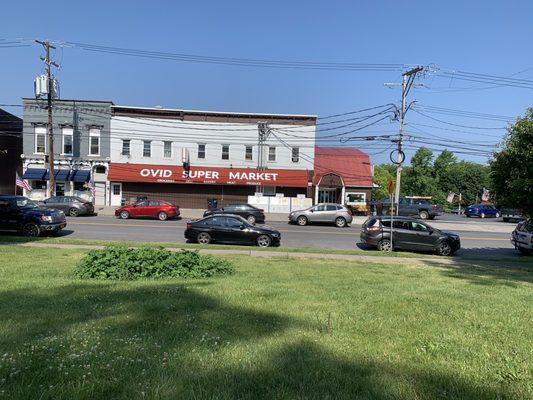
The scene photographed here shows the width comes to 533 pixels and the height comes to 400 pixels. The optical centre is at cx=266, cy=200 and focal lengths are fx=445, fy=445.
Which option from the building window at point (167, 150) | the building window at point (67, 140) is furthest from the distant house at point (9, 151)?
the building window at point (167, 150)

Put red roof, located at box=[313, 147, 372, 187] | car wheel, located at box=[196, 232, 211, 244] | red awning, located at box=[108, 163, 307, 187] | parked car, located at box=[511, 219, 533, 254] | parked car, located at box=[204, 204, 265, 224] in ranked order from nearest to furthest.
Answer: car wheel, located at box=[196, 232, 211, 244]
parked car, located at box=[511, 219, 533, 254]
parked car, located at box=[204, 204, 265, 224]
red awning, located at box=[108, 163, 307, 187]
red roof, located at box=[313, 147, 372, 187]

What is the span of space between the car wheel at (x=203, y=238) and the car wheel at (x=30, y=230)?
→ 723 cm

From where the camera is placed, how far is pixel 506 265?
17328 millimetres

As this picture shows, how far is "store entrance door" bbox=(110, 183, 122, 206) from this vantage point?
40494 millimetres

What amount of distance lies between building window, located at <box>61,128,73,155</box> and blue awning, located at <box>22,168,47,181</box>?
2.55 meters

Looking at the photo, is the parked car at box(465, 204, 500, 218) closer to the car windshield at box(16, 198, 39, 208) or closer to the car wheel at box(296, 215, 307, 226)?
the car wheel at box(296, 215, 307, 226)

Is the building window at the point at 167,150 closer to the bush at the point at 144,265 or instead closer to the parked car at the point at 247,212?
the parked car at the point at 247,212

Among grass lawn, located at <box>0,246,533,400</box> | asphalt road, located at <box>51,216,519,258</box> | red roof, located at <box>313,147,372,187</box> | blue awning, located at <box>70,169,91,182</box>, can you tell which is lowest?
asphalt road, located at <box>51,216,519,258</box>

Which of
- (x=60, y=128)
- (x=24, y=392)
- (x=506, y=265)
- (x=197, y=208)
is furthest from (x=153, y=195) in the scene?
(x=24, y=392)

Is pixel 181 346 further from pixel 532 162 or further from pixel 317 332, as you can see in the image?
pixel 532 162

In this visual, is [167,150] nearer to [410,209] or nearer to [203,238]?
[203,238]

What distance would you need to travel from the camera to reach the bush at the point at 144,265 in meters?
9.08

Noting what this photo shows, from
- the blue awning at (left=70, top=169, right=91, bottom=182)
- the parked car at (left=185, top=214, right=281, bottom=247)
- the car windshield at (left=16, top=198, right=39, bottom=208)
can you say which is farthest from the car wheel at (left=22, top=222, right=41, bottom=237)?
the blue awning at (left=70, top=169, right=91, bottom=182)

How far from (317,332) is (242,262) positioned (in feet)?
29.1
